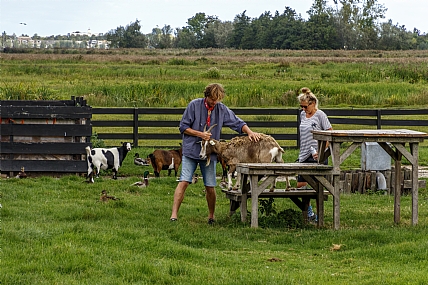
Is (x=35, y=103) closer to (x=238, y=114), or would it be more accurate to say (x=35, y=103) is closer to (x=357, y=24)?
(x=238, y=114)

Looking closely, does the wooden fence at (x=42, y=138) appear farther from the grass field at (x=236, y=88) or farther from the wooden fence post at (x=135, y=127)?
the wooden fence post at (x=135, y=127)

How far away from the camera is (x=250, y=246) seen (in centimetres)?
891

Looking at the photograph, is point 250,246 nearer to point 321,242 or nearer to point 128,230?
point 321,242

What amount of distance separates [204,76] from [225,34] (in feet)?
279

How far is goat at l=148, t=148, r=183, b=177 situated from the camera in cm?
1520

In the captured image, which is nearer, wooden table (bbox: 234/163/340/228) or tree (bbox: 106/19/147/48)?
wooden table (bbox: 234/163/340/228)

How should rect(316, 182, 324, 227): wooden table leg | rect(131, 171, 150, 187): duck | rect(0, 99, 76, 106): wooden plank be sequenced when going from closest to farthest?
rect(316, 182, 324, 227): wooden table leg
rect(131, 171, 150, 187): duck
rect(0, 99, 76, 106): wooden plank

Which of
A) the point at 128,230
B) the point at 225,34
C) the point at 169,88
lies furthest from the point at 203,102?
the point at 225,34

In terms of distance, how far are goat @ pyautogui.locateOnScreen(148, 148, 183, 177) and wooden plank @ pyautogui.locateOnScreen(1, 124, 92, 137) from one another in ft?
4.80

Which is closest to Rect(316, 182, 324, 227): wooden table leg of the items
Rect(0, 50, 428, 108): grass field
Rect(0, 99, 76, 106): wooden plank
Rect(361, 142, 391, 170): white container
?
Rect(361, 142, 391, 170): white container

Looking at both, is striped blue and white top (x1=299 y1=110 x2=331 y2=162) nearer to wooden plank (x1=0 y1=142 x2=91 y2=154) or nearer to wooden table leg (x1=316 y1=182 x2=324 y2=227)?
wooden table leg (x1=316 y1=182 x2=324 y2=227)

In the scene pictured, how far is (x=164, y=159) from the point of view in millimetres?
15297

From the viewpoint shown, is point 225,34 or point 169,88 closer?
point 169,88

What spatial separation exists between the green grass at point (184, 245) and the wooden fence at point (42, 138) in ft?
7.02
